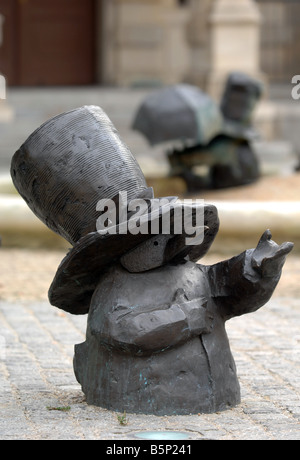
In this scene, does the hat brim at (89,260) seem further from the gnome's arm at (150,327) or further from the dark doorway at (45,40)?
the dark doorway at (45,40)

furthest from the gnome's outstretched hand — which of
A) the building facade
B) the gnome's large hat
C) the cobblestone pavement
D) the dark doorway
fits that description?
the dark doorway

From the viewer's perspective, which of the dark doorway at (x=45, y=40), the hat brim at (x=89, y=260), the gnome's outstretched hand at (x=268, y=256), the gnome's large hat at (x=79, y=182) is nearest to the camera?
the gnome's outstretched hand at (x=268, y=256)

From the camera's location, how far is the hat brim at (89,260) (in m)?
4.83

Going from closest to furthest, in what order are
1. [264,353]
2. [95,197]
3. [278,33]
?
[95,197] < [264,353] < [278,33]

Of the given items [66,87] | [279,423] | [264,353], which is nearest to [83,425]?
[279,423]

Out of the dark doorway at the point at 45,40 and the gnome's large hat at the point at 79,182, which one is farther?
the dark doorway at the point at 45,40

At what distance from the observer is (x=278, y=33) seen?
2545cm

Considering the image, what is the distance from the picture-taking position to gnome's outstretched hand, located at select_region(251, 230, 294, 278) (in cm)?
473

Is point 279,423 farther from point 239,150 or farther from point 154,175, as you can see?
point 154,175

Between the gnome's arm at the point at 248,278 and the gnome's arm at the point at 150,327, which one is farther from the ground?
the gnome's arm at the point at 248,278

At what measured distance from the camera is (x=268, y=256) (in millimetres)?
4777

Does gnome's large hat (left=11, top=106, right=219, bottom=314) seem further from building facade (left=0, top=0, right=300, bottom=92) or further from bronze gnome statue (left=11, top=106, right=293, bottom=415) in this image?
building facade (left=0, top=0, right=300, bottom=92)

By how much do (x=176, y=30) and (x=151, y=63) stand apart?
30.5 inches

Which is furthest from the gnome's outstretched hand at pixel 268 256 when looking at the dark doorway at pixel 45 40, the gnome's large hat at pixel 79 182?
the dark doorway at pixel 45 40
